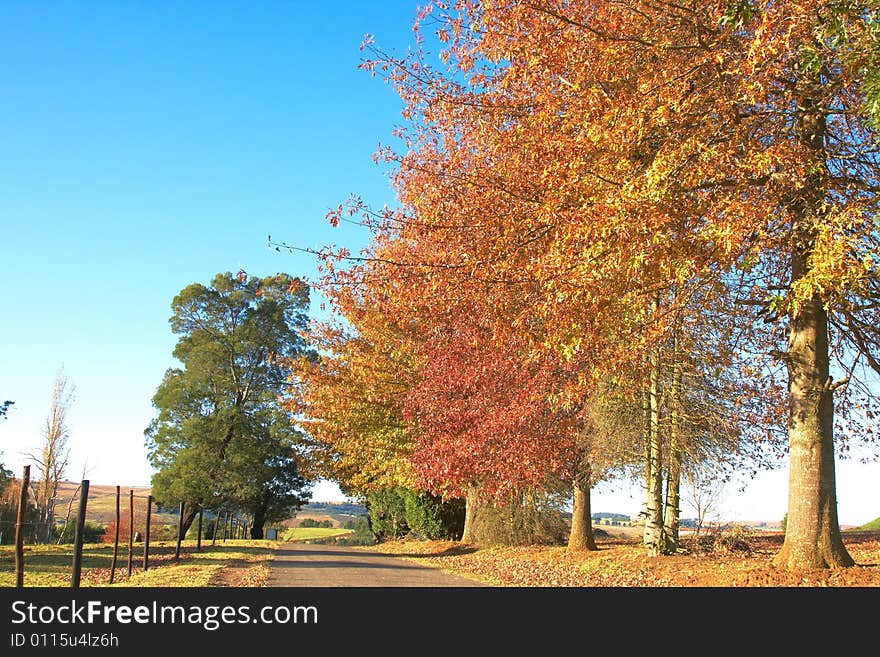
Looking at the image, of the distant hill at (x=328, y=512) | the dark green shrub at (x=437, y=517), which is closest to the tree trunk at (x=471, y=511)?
the dark green shrub at (x=437, y=517)

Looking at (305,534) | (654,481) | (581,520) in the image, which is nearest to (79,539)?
(654,481)

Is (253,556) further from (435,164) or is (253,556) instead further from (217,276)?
(217,276)

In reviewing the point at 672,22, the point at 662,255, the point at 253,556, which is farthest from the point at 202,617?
the point at 253,556

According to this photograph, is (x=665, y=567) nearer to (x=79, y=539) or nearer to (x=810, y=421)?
(x=810, y=421)

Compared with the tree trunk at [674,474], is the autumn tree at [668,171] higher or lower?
higher

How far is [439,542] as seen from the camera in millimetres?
27547

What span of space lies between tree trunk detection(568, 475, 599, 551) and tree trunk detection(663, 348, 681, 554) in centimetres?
288

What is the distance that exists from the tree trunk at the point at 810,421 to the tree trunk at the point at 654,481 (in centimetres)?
430

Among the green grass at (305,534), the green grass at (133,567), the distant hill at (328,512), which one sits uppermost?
the green grass at (133,567)

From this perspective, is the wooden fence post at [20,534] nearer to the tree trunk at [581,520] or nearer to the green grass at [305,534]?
the tree trunk at [581,520]

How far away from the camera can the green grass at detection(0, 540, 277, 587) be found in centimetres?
1391

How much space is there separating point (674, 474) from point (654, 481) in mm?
503

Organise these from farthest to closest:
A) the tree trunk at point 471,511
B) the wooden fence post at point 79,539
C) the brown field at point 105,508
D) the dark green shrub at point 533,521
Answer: the brown field at point 105,508, the tree trunk at point 471,511, the dark green shrub at point 533,521, the wooden fence post at point 79,539

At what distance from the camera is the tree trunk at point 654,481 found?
53.0 ft
